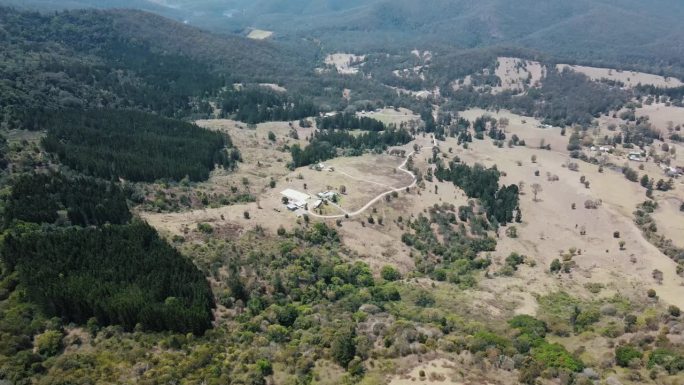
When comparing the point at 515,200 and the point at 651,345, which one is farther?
the point at 515,200

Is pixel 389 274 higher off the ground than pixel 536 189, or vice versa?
pixel 536 189

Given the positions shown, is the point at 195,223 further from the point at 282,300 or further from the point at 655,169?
the point at 655,169

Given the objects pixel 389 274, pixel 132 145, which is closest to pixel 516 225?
pixel 389 274

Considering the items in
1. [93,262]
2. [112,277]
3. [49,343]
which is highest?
[93,262]

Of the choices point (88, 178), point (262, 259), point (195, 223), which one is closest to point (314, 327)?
point (262, 259)

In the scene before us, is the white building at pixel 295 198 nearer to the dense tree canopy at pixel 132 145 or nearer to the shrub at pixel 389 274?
the dense tree canopy at pixel 132 145

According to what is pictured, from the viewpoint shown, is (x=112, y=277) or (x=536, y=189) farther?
(x=536, y=189)

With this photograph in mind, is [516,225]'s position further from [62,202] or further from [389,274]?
[62,202]

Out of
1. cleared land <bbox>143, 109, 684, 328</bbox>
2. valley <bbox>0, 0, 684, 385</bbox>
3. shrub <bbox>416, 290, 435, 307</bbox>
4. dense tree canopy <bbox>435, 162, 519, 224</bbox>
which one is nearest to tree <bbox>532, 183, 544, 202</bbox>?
valley <bbox>0, 0, 684, 385</bbox>

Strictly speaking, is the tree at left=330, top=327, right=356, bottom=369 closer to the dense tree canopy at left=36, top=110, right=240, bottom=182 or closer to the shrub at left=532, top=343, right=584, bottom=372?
the shrub at left=532, top=343, right=584, bottom=372
